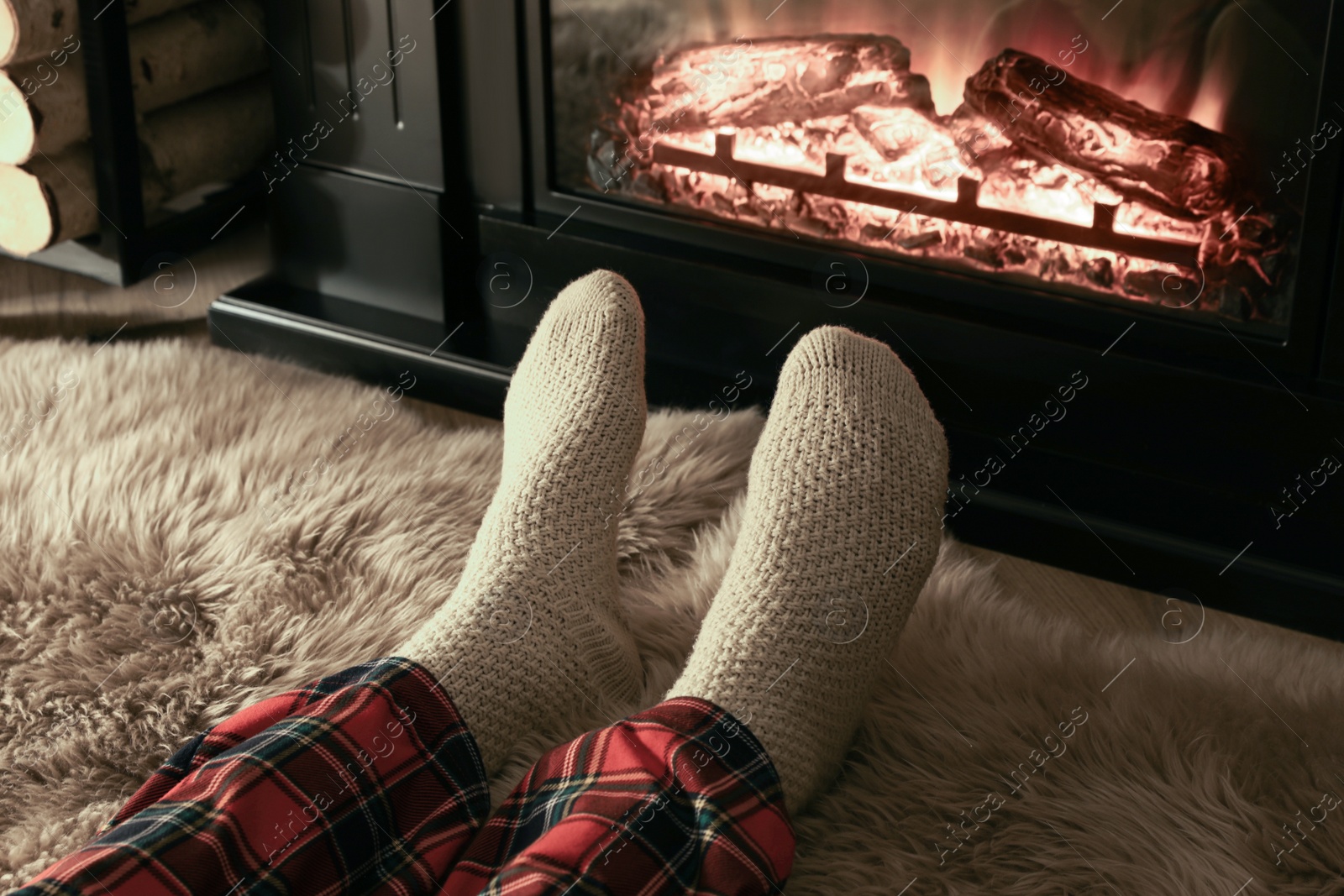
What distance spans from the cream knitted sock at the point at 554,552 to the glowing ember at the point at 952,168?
10.6 inches

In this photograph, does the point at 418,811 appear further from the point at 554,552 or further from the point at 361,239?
the point at 361,239

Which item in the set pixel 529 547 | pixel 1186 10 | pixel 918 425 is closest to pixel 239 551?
pixel 529 547

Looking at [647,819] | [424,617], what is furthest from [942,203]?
[647,819]

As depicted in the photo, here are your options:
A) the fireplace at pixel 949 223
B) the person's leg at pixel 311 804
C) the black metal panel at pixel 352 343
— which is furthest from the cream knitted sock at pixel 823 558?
the black metal panel at pixel 352 343

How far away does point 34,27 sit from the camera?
1267mm

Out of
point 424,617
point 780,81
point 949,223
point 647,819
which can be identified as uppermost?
point 780,81

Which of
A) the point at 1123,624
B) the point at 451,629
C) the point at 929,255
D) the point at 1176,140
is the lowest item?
the point at 1123,624

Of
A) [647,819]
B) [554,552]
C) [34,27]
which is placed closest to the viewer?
[647,819]

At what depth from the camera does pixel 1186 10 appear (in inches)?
36.1

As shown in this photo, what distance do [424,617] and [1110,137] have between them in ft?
2.26

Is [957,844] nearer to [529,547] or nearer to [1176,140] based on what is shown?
[529,547]

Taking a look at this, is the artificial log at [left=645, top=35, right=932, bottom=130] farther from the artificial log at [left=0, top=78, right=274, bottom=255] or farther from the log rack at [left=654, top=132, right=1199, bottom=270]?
the artificial log at [left=0, top=78, right=274, bottom=255]

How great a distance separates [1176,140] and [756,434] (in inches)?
17.8

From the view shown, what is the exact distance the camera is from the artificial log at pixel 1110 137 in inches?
37.7
